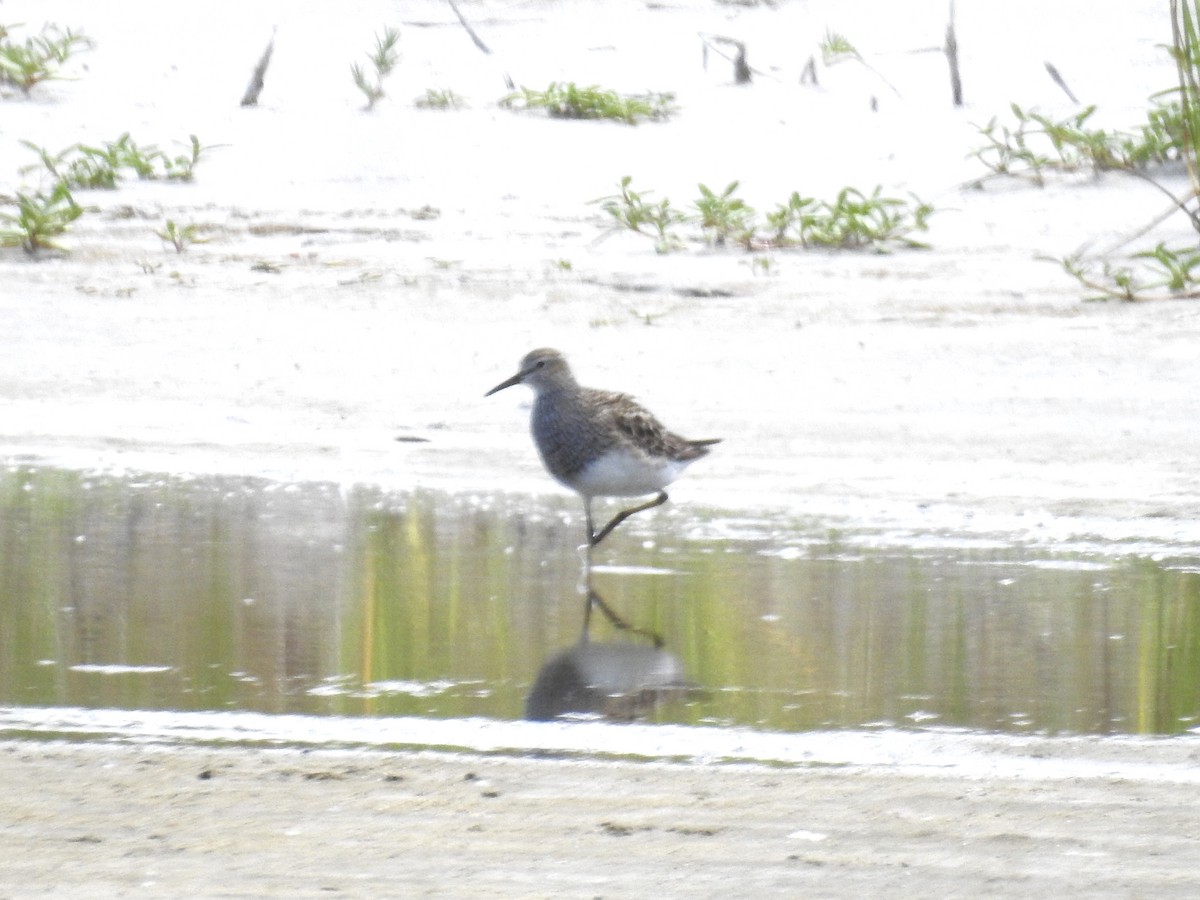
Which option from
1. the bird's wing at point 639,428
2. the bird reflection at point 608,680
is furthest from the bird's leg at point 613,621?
the bird's wing at point 639,428

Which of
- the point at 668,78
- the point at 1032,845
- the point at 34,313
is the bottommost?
the point at 1032,845

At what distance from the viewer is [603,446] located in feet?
21.8

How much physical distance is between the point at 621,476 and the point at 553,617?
3.42 feet

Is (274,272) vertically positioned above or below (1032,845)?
above

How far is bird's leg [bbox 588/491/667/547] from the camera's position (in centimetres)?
657

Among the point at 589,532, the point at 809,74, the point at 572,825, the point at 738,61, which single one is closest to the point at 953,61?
the point at 809,74

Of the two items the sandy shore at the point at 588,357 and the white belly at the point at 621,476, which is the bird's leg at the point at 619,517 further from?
the sandy shore at the point at 588,357

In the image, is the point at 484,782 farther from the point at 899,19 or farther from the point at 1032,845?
the point at 899,19

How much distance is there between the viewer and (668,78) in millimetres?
13641

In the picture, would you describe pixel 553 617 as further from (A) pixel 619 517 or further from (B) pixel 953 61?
(B) pixel 953 61

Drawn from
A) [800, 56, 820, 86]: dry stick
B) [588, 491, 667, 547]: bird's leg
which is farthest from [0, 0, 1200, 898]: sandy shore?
[588, 491, 667, 547]: bird's leg

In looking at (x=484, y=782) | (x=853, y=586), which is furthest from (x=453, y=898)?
(x=853, y=586)

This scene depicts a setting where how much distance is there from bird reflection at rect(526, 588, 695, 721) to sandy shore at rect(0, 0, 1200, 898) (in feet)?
1.53

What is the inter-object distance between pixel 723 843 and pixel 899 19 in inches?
451
